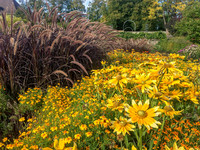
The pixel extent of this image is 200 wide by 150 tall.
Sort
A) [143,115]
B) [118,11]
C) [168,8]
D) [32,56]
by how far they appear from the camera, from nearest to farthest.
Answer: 1. [143,115]
2. [32,56]
3. [168,8]
4. [118,11]

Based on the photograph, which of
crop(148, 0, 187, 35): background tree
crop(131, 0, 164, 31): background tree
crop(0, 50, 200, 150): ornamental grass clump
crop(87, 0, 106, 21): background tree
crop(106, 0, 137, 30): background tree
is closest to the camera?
crop(0, 50, 200, 150): ornamental grass clump

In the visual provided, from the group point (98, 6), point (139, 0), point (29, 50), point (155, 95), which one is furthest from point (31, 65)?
point (98, 6)

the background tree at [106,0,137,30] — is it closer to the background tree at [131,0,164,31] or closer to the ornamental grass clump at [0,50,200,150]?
the background tree at [131,0,164,31]

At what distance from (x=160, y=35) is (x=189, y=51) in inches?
334

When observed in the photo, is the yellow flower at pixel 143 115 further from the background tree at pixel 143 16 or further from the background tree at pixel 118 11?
the background tree at pixel 118 11

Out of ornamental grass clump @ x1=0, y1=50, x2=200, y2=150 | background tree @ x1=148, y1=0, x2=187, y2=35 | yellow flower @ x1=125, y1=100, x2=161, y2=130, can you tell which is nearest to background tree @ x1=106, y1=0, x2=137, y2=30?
background tree @ x1=148, y1=0, x2=187, y2=35

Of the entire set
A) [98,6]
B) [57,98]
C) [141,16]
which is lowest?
[57,98]

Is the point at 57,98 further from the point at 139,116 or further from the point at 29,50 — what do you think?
the point at 139,116

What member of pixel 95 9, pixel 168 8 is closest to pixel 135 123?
pixel 168 8

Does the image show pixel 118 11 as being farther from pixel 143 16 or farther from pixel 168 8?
pixel 168 8

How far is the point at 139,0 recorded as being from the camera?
3048 cm

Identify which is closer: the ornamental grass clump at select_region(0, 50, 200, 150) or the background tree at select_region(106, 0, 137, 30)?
the ornamental grass clump at select_region(0, 50, 200, 150)

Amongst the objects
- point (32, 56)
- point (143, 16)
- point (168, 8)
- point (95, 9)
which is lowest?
point (32, 56)

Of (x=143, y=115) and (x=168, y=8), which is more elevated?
(x=168, y=8)
